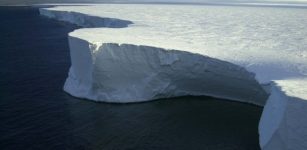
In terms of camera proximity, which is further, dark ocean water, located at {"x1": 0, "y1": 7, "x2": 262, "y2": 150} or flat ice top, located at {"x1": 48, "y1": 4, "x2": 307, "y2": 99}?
flat ice top, located at {"x1": 48, "y1": 4, "x2": 307, "y2": 99}

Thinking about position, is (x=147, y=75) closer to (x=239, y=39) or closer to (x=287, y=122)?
(x=239, y=39)

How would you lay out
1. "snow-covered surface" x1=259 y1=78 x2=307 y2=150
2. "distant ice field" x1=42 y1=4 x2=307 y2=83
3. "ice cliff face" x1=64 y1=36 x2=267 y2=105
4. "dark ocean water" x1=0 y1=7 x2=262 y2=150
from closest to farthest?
"snow-covered surface" x1=259 y1=78 x2=307 y2=150 < "dark ocean water" x1=0 y1=7 x2=262 y2=150 < "distant ice field" x1=42 y1=4 x2=307 y2=83 < "ice cliff face" x1=64 y1=36 x2=267 y2=105

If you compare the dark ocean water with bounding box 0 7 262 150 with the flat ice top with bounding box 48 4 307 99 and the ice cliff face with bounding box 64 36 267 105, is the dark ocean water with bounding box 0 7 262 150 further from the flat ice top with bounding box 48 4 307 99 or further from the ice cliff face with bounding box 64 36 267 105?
the flat ice top with bounding box 48 4 307 99

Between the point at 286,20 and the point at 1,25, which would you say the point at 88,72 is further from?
the point at 1,25

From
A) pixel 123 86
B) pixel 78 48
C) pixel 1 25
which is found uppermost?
pixel 78 48

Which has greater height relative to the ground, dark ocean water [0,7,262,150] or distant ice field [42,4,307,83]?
distant ice field [42,4,307,83]

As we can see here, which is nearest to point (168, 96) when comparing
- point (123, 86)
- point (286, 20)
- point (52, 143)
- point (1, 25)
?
point (123, 86)

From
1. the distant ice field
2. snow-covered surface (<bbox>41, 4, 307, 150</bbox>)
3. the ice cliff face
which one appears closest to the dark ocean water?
the ice cliff face

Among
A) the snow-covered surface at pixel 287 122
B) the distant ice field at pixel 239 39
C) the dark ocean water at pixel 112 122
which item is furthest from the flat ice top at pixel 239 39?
the dark ocean water at pixel 112 122

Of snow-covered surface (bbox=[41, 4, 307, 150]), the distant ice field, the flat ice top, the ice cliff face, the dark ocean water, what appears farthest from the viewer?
the ice cliff face
